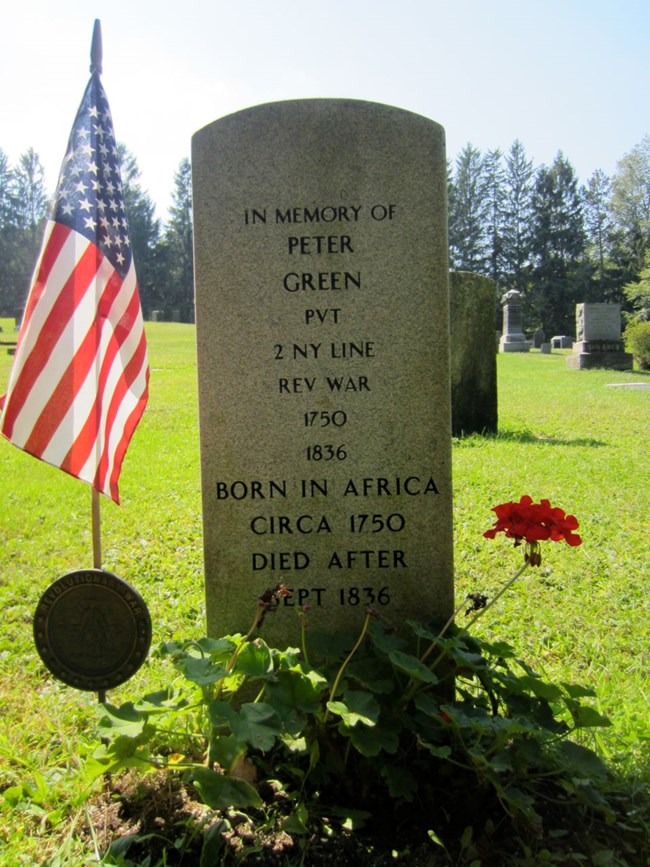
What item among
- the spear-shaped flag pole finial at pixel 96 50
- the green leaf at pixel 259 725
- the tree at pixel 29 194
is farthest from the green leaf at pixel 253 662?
the tree at pixel 29 194

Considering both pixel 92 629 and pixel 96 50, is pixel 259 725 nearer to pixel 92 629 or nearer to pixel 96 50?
pixel 92 629

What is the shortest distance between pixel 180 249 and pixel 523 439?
74861mm

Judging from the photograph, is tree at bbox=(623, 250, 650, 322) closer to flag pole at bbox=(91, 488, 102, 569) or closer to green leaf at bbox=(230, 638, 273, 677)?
flag pole at bbox=(91, 488, 102, 569)

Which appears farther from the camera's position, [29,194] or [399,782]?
[29,194]

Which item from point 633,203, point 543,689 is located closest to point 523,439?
point 543,689

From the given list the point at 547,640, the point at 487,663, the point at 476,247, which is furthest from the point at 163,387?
the point at 476,247

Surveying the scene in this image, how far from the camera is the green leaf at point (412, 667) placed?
2254 millimetres

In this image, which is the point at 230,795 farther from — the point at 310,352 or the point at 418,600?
the point at 310,352

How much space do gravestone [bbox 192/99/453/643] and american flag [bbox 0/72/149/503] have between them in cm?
39

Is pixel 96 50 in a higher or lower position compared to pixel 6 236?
lower

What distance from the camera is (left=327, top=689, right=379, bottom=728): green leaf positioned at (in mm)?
2160

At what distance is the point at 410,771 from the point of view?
8.33 ft

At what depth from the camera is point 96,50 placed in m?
3.08

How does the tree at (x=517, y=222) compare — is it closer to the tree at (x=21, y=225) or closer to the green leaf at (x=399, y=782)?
the tree at (x=21, y=225)
